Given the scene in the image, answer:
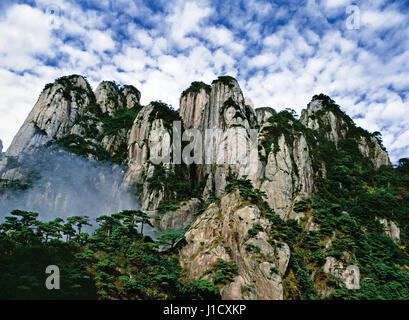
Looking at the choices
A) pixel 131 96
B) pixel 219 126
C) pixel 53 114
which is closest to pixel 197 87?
pixel 219 126

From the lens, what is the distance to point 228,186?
31.5m

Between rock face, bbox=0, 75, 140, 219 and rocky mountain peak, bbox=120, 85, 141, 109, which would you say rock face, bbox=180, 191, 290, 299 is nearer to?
rock face, bbox=0, 75, 140, 219

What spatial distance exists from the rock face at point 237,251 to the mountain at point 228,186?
0.35ft

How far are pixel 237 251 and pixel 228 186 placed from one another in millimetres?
7976

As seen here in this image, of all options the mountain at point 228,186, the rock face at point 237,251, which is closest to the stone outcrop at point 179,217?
the mountain at point 228,186

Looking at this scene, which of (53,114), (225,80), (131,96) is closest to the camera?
(225,80)

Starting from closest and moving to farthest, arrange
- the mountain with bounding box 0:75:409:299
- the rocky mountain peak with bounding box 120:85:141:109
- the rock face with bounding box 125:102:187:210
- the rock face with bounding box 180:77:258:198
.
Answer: the mountain with bounding box 0:75:409:299
the rock face with bounding box 125:102:187:210
the rock face with bounding box 180:77:258:198
the rocky mountain peak with bounding box 120:85:141:109

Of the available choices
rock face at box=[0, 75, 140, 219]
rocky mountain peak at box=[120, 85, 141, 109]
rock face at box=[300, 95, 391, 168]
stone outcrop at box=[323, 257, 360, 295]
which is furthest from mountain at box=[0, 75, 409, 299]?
rocky mountain peak at box=[120, 85, 141, 109]

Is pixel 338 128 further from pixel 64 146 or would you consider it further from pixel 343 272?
pixel 64 146

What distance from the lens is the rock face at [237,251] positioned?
22.6 meters

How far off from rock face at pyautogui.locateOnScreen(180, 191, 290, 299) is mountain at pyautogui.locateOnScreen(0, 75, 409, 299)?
0.35ft

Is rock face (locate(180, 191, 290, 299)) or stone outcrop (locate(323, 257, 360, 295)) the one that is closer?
rock face (locate(180, 191, 290, 299))

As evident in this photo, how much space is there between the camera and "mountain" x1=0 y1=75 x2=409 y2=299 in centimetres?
2552
